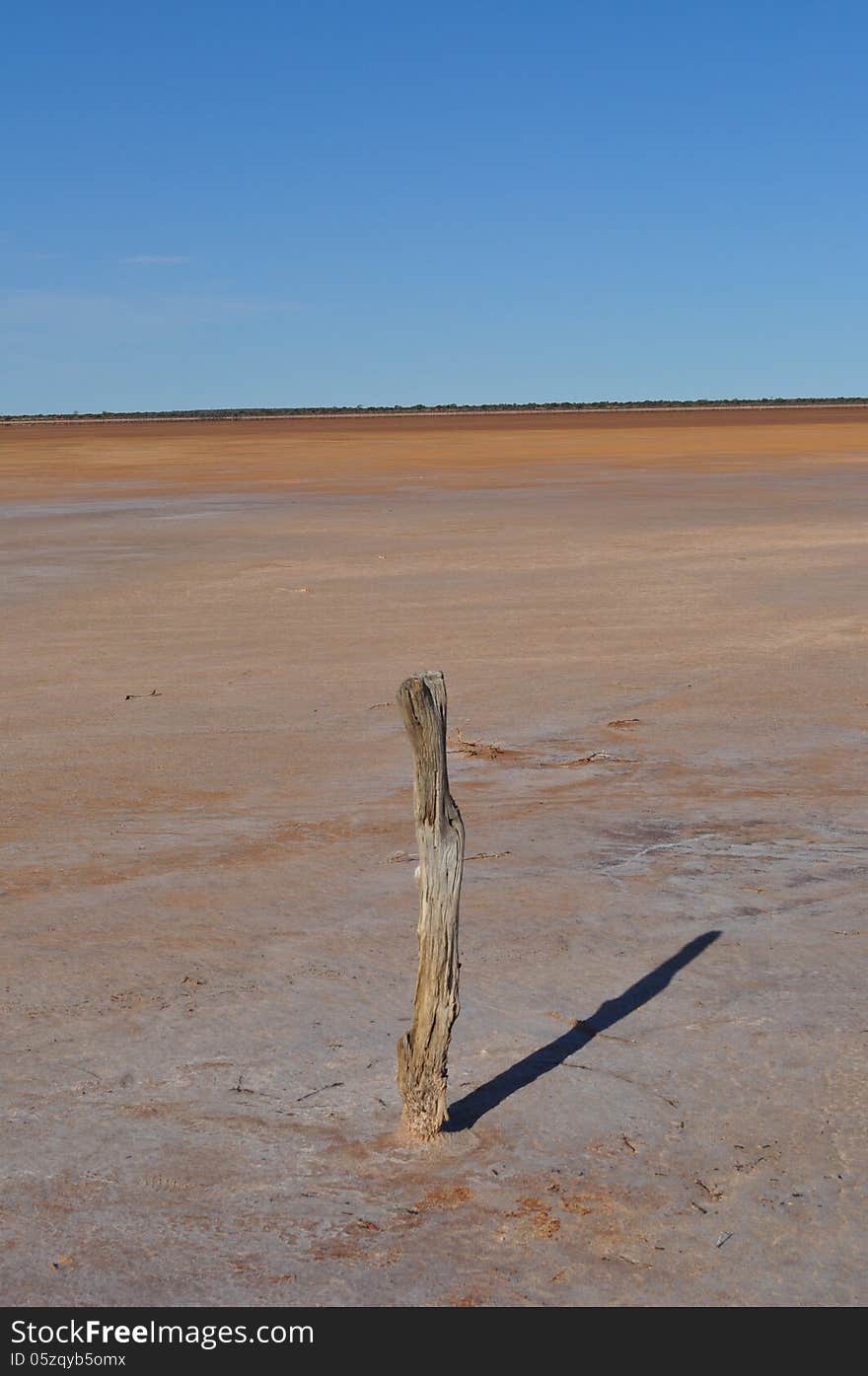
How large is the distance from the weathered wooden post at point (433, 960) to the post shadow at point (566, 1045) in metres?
0.18

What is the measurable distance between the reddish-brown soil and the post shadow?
0.02 m

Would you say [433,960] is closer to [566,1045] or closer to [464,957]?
[566,1045]

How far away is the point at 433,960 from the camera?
5.98 meters

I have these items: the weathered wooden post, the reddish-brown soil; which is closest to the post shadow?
the reddish-brown soil

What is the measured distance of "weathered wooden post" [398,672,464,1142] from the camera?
5.91 m

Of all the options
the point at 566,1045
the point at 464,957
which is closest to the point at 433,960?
the point at 566,1045

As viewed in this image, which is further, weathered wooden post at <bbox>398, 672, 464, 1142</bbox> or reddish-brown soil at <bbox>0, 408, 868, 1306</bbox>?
weathered wooden post at <bbox>398, 672, 464, 1142</bbox>

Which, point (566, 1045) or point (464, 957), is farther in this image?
point (464, 957)

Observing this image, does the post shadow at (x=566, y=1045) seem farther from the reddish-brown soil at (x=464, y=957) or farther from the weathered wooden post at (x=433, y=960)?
the weathered wooden post at (x=433, y=960)

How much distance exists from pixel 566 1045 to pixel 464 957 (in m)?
1.06

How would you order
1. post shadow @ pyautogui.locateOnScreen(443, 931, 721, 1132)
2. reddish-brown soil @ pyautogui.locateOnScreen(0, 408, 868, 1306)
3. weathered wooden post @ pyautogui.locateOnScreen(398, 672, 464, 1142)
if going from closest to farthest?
1. reddish-brown soil @ pyautogui.locateOnScreen(0, 408, 868, 1306)
2. weathered wooden post @ pyautogui.locateOnScreen(398, 672, 464, 1142)
3. post shadow @ pyautogui.locateOnScreen(443, 931, 721, 1132)

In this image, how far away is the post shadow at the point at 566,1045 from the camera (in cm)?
624

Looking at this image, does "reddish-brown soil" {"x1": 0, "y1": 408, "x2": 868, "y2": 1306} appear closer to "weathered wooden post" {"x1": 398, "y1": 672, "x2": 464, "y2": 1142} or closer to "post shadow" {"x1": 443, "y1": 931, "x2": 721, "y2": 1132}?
"post shadow" {"x1": 443, "y1": 931, "x2": 721, "y2": 1132}
